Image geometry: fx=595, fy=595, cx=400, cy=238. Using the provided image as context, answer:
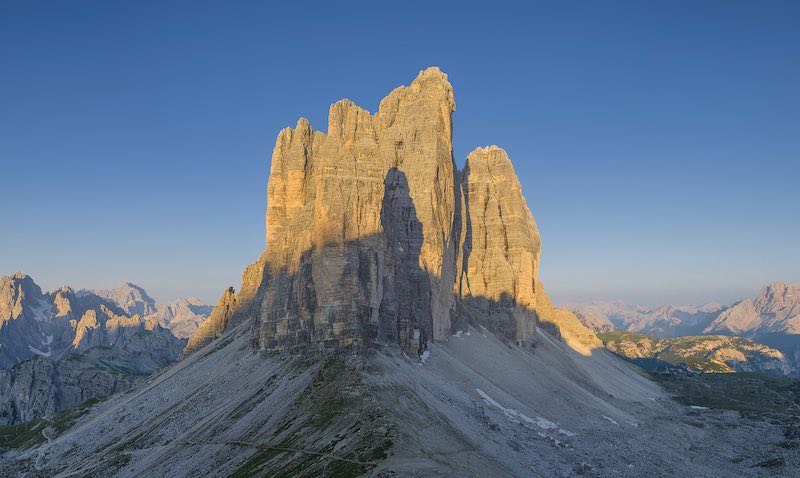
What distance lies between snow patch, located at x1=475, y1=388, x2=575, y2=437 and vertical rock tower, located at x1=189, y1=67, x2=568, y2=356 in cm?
1483

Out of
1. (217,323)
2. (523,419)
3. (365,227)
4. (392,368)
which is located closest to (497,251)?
(365,227)

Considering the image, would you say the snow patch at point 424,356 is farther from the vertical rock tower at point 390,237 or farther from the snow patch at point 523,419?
the snow patch at point 523,419

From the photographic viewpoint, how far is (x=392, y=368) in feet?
270

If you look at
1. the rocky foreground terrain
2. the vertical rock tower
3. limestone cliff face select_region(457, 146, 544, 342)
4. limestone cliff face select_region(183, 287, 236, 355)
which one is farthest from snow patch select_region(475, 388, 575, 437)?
limestone cliff face select_region(183, 287, 236, 355)

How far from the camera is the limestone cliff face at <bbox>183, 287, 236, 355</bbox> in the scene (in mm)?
159375

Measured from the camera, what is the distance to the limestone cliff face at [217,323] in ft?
523

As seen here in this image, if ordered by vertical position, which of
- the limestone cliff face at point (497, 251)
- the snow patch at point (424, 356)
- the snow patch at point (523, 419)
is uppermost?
the limestone cliff face at point (497, 251)

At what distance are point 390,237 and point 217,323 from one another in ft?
248

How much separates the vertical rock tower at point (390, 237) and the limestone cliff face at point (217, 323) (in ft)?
3.08

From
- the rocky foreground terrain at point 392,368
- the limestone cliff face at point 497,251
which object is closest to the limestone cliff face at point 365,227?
the rocky foreground terrain at point 392,368

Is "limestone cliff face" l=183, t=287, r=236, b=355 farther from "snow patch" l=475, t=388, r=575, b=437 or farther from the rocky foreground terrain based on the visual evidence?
"snow patch" l=475, t=388, r=575, b=437

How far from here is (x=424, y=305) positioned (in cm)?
11400

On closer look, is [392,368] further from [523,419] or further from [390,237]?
[390,237]

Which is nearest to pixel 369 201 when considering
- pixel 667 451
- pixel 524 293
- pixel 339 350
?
pixel 339 350
